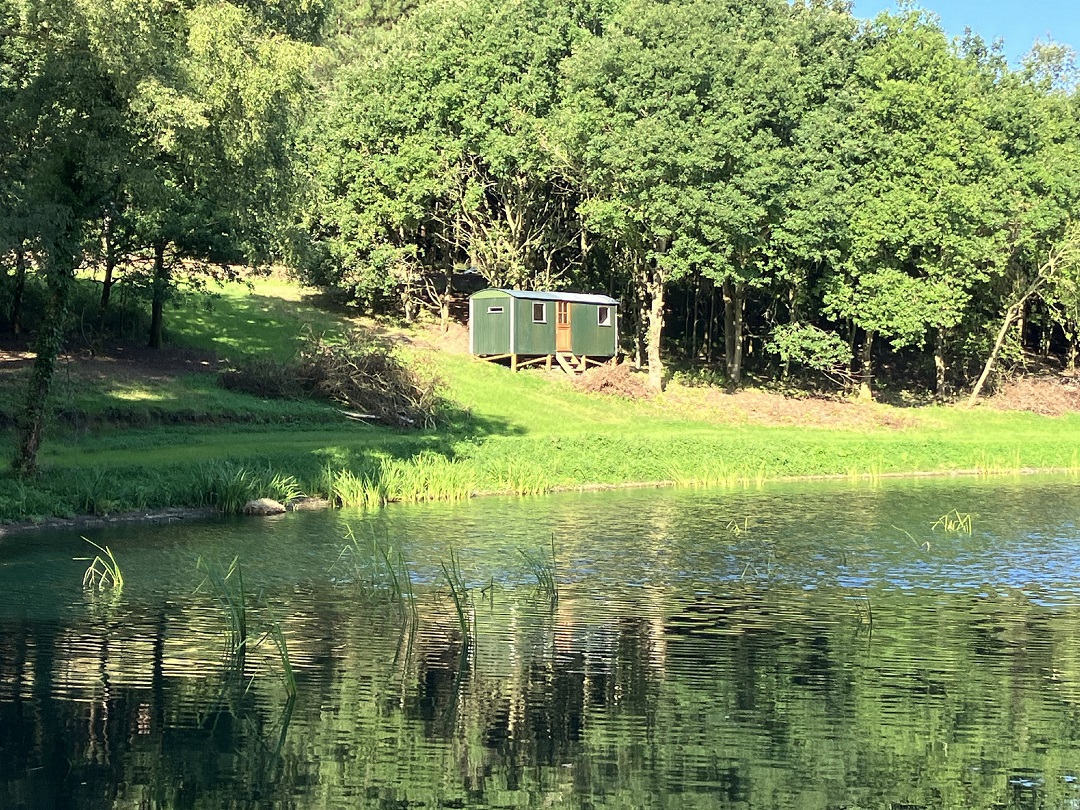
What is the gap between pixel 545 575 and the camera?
20266 mm

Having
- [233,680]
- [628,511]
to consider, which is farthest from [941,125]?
[233,680]

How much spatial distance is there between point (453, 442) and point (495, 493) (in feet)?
11.2

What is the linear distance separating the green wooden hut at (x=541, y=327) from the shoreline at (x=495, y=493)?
18.7 m

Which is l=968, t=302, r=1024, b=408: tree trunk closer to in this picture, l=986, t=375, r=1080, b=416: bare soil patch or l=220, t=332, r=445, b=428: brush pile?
l=986, t=375, r=1080, b=416: bare soil patch

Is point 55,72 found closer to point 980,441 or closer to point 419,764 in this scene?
point 419,764

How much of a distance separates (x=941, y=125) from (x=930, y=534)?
106 feet

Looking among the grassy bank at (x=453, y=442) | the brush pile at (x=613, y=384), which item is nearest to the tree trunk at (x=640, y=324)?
the brush pile at (x=613, y=384)

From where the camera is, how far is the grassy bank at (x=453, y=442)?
30594 mm

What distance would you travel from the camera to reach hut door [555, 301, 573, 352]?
5828 cm

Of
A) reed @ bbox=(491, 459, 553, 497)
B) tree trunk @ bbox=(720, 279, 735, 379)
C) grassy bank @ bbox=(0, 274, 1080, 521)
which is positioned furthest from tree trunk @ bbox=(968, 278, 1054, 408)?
reed @ bbox=(491, 459, 553, 497)

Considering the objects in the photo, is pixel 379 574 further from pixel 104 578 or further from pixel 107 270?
pixel 107 270

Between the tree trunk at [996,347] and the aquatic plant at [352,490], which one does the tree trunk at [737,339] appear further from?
the aquatic plant at [352,490]

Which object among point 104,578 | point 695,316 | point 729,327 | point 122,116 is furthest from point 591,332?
point 104,578

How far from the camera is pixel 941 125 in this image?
181ft
